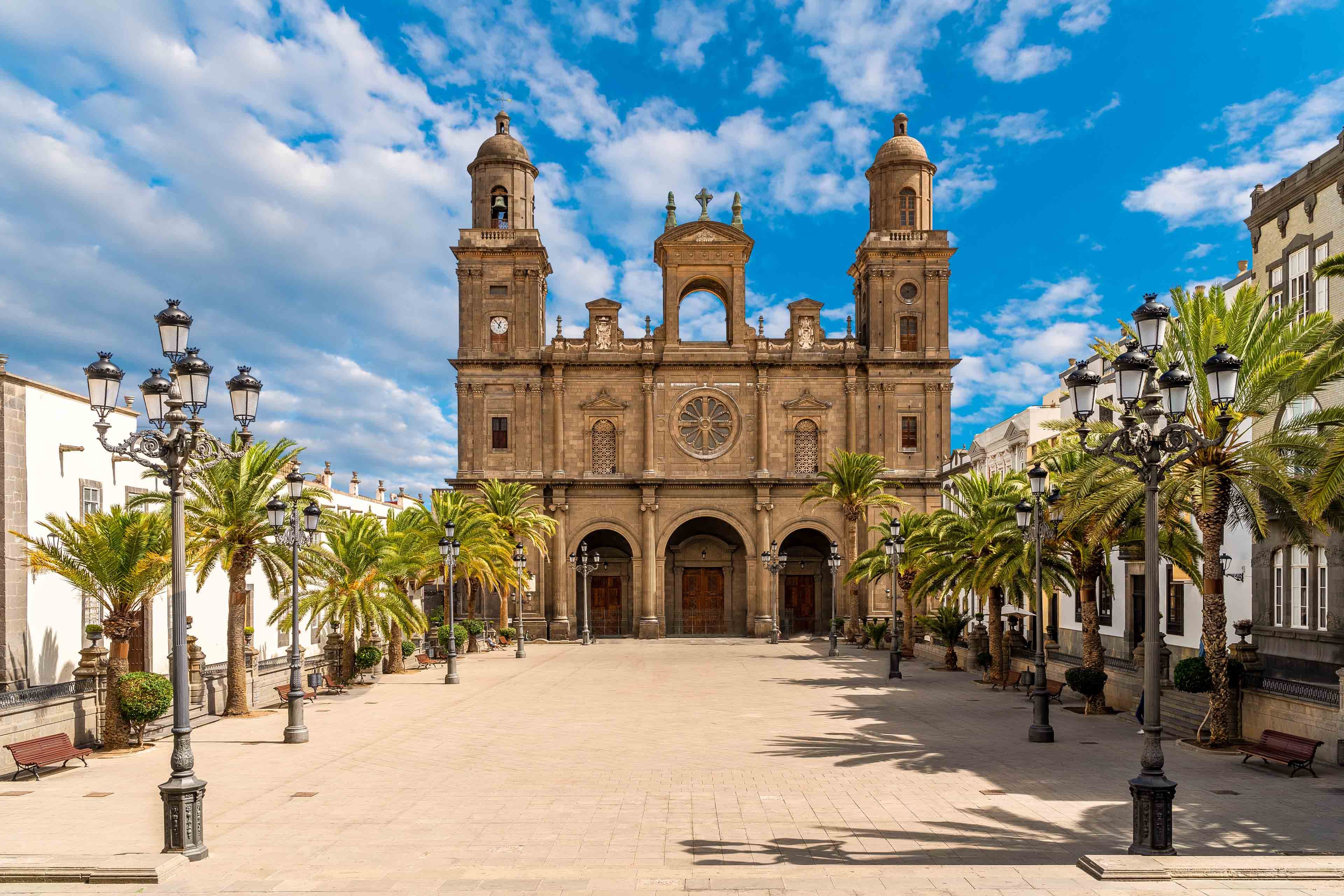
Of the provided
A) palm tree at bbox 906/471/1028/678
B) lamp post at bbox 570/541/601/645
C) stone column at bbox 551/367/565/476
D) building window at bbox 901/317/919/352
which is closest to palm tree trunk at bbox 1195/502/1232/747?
palm tree at bbox 906/471/1028/678

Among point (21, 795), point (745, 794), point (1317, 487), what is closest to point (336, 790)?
point (21, 795)

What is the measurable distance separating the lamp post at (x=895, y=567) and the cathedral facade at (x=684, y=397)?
13471 mm

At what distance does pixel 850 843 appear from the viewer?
37.2 ft

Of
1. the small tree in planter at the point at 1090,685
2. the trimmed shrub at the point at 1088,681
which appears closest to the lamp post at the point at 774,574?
the small tree in planter at the point at 1090,685

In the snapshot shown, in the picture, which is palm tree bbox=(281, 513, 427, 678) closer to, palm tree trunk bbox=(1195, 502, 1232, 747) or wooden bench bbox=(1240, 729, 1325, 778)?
palm tree trunk bbox=(1195, 502, 1232, 747)

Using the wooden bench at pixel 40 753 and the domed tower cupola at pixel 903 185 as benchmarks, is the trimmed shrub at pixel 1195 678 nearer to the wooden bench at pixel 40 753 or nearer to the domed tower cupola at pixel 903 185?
the wooden bench at pixel 40 753

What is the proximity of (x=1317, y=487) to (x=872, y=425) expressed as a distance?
36.7 m

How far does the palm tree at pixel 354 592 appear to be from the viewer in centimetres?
2712

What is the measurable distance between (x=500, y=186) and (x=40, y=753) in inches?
1640

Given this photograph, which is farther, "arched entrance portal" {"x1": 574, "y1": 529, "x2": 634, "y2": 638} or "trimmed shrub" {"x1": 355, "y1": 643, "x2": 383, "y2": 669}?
"arched entrance portal" {"x1": 574, "y1": 529, "x2": 634, "y2": 638}

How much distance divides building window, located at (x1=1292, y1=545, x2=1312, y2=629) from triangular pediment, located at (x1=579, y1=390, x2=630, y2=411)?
32.5m

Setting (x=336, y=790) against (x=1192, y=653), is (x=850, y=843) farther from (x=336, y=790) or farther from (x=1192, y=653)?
(x=1192, y=653)

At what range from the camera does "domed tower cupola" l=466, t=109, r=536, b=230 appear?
52219 mm

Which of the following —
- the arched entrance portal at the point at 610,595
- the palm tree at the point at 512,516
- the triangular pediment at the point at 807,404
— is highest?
the triangular pediment at the point at 807,404
